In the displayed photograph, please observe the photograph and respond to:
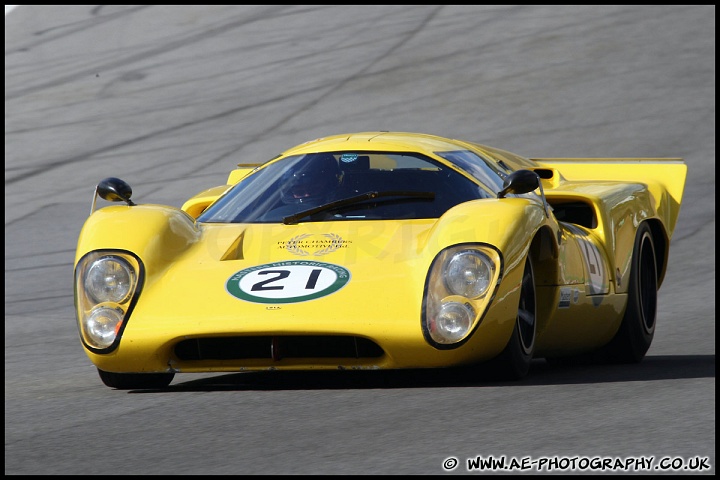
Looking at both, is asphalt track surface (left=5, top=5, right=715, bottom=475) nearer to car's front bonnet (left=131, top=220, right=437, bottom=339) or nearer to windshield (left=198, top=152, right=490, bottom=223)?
car's front bonnet (left=131, top=220, right=437, bottom=339)

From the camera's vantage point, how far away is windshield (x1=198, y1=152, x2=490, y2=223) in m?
5.97

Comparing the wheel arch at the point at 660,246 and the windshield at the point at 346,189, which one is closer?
the windshield at the point at 346,189

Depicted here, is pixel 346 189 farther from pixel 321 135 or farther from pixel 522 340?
pixel 321 135

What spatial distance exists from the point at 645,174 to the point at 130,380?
3.44 metres

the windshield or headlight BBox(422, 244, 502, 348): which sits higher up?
the windshield

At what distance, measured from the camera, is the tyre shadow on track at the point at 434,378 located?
537cm

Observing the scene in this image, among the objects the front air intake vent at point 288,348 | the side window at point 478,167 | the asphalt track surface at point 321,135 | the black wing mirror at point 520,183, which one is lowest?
the asphalt track surface at point 321,135

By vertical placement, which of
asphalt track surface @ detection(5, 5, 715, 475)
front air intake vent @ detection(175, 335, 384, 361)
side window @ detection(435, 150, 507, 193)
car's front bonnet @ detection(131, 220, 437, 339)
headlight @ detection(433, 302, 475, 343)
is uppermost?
side window @ detection(435, 150, 507, 193)

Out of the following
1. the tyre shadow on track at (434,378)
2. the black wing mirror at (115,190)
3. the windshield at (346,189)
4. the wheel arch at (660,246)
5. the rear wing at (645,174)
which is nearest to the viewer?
the tyre shadow on track at (434,378)

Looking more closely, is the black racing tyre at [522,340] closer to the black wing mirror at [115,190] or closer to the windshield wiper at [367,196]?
the windshield wiper at [367,196]

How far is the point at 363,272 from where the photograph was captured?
5340 millimetres

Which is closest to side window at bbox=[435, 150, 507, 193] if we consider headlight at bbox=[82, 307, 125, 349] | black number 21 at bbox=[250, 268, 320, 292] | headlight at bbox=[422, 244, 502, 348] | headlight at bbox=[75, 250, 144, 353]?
headlight at bbox=[422, 244, 502, 348]

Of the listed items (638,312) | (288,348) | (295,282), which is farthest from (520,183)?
(638,312)

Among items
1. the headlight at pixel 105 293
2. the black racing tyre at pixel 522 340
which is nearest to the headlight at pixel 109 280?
the headlight at pixel 105 293
